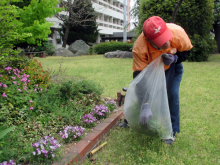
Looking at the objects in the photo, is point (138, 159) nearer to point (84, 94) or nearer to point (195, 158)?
point (195, 158)

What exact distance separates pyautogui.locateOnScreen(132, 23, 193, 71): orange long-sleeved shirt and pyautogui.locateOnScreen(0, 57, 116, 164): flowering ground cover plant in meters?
1.03

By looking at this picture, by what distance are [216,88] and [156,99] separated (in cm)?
379

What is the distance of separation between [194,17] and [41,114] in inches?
420

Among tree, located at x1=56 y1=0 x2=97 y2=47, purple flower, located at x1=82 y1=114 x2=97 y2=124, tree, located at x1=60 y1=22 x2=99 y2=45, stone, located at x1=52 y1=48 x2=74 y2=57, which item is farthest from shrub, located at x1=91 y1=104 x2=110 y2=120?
tree, located at x1=60 y1=22 x2=99 y2=45

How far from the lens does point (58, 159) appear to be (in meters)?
1.86

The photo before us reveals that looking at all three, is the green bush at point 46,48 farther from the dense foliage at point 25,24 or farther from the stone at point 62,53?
the dense foliage at point 25,24

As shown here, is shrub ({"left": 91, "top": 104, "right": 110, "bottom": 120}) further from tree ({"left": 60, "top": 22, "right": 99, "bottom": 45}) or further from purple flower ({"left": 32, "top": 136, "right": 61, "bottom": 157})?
tree ({"left": 60, "top": 22, "right": 99, "bottom": 45})

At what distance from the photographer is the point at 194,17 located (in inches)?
433

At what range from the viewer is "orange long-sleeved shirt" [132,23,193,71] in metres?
2.18

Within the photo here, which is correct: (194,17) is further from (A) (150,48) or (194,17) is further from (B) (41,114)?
(B) (41,114)

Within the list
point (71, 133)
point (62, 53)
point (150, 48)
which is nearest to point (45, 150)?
point (71, 133)

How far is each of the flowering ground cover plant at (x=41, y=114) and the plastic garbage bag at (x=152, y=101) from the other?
0.65 m

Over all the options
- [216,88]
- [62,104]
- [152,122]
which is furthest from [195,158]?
[216,88]

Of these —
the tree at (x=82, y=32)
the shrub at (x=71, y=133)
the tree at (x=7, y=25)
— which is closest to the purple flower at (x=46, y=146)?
the shrub at (x=71, y=133)
